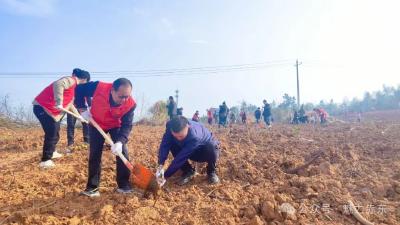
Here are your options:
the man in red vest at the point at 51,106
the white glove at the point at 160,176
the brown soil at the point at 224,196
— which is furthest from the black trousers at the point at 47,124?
the white glove at the point at 160,176

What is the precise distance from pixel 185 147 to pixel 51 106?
2.18 metres

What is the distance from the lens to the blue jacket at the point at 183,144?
3971mm

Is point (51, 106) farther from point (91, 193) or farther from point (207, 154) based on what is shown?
point (207, 154)

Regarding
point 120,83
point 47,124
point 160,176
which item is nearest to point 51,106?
point 47,124

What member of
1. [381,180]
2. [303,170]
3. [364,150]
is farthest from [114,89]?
[364,150]

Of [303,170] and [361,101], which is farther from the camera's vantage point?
[361,101]

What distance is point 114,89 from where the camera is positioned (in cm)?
376

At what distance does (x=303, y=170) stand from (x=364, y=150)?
115 inches

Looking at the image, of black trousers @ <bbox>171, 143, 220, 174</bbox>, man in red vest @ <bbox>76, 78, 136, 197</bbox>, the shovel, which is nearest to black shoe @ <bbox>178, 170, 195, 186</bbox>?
black trousers @ <bbox>171, 143, 220, 174</bbox>

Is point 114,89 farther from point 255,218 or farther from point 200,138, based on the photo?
point 255,218

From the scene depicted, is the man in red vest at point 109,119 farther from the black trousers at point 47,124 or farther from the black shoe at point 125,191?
the black trousers at point 47,124

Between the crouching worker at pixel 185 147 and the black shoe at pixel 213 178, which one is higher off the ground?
the crouching worker at pixel 185 147

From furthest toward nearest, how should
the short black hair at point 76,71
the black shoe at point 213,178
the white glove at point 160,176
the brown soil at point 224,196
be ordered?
the short black hair at point 76,71 < the black shoe at point 213,178 < the white glove at point 160,176 < the brown soil at point 224,196

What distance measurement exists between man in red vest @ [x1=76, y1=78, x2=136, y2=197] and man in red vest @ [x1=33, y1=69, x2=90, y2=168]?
1.12 meters
